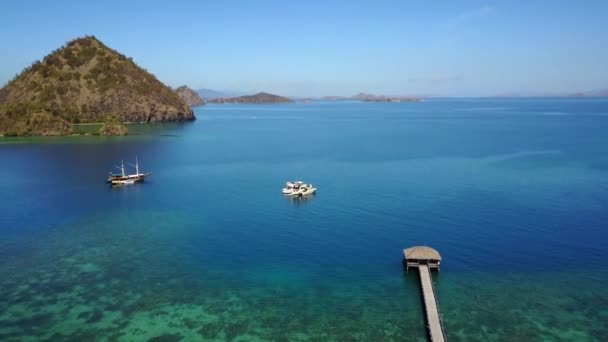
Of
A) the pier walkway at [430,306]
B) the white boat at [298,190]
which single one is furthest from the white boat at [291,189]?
the pier walkway at [430,306]

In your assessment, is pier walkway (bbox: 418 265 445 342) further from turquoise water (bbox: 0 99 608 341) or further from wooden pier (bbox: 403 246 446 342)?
turquoise water (bbox: 0 99 608 341)

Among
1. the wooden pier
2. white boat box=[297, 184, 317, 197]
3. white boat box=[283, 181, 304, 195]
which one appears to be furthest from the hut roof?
white boat box=[283, 181, 304, 195]

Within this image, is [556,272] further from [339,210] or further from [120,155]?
[120,155]

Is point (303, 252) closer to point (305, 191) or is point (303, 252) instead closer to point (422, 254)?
point (422, 254)

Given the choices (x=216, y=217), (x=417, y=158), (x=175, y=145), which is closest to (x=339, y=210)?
(x=216, y=217)

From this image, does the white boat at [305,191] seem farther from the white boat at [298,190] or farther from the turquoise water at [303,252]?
the turquoise water at [303,252]

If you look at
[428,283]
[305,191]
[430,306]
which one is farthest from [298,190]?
[430,306]
